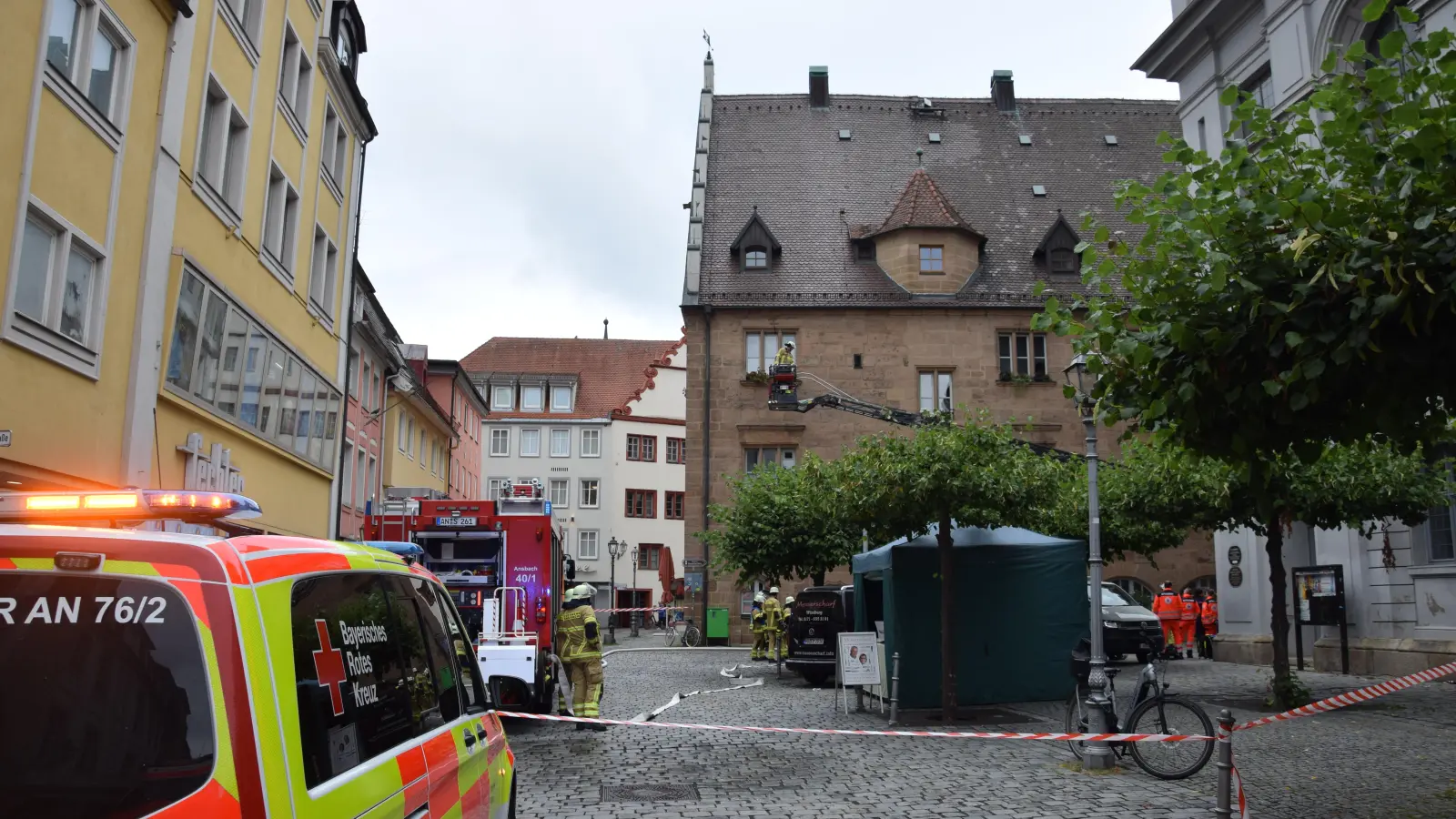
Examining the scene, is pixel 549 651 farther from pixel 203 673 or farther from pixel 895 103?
pixel 895 103

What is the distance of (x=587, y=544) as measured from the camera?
63844 mm

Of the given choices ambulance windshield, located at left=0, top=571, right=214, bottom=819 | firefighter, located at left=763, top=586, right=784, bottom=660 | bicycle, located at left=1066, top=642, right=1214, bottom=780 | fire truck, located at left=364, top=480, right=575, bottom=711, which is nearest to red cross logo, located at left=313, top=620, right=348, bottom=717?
ambulance windshield, located at left=0, top=571, right=214, bottom=819

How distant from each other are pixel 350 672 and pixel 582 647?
10.1m

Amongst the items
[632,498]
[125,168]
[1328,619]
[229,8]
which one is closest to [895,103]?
[632,498]

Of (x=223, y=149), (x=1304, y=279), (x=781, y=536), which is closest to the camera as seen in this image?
(x=1304, y=279)

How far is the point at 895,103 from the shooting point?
4672 centimetres

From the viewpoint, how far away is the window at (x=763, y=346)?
38.3 metres

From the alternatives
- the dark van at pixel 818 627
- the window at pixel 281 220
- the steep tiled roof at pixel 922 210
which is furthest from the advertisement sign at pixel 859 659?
the steep tiled roof at pixel 922 210

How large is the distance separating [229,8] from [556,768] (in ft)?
37.5

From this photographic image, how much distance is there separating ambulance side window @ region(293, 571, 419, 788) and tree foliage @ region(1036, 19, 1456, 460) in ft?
16.0

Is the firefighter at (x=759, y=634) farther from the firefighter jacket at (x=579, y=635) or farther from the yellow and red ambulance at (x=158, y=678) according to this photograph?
the yellow and red ambulance at (x=158, y=678)

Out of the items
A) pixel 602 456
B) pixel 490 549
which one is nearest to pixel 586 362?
pixel 602 456

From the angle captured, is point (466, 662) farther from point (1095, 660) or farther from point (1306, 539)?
point (1306, 539)

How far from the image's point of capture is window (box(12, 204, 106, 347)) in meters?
11.0
